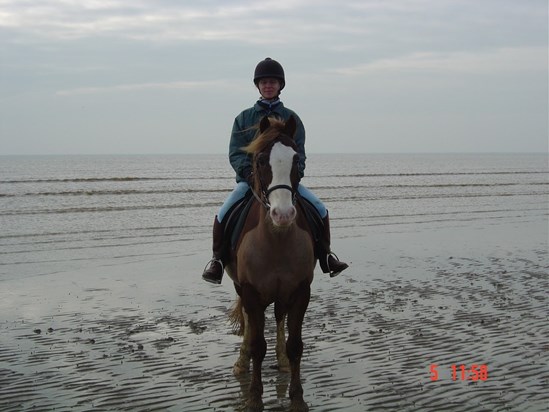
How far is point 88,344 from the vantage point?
8.38 meters

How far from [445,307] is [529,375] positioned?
11.0ft

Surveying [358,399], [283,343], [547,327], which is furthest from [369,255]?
[358,399]

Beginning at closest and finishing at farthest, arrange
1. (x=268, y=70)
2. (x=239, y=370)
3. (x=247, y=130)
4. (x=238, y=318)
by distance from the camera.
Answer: (x=247, y=130) < (x=268, y=70) < (x=239, y=370) < (x=238, y=318)

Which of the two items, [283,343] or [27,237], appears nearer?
[283,343]

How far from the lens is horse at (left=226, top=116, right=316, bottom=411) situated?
5590 mm

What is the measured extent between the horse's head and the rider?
780mm

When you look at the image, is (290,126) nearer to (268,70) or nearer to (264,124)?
(264,124)

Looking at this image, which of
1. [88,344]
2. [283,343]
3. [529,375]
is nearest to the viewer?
[529,375]

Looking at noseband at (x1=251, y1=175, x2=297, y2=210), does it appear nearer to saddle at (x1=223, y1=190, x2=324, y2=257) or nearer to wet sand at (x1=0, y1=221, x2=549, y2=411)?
saddle at (x1=223, y1=190, x2=324, y2=257)

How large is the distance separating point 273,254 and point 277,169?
830 mm

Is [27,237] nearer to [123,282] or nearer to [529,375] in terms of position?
[123,282]

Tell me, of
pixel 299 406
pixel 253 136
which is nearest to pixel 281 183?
pixel 253 136

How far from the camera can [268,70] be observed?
676cm

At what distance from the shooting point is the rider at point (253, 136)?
672 cm
